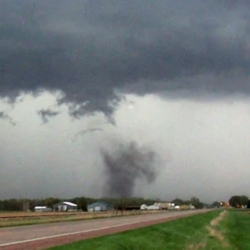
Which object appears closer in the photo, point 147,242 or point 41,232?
point 147,242

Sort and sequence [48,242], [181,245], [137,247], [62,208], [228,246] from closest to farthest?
[48,242] → [137,247] → [181,245] → [228,246] → [62,208]

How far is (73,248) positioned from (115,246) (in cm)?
402

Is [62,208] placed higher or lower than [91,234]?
higher

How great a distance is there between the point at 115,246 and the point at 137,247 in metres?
2.93

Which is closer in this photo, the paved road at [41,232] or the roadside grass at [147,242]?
the roadside grass at [147,242]

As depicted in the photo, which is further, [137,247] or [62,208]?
[62,208]

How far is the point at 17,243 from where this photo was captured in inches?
1190

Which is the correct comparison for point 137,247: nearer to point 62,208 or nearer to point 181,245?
point 181,245

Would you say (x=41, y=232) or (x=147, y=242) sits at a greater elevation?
(x=41, y=232)

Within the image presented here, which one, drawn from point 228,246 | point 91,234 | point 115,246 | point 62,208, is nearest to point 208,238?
point 228,246

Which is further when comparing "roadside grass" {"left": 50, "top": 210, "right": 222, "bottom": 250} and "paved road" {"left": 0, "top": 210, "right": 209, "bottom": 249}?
"paved road" {"left": 0, "top": 210, "right": 209, "bottom": 249}

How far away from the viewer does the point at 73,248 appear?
2852cm

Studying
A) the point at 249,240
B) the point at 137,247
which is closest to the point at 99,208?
the point at 249,240

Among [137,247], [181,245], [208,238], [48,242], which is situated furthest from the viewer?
[208,238]
